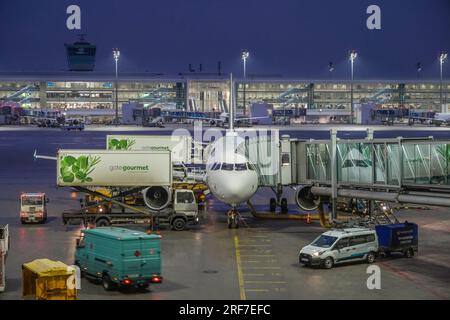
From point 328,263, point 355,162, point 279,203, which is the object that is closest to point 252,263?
point 328,263

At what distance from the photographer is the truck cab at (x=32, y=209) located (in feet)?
190

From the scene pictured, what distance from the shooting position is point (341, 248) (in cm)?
4225

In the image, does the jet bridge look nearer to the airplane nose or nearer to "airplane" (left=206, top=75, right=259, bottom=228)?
"airplane" (left=206, top=75, right=259, bottom=228)

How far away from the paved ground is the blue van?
62cm

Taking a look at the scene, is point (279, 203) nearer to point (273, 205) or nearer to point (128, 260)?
point (273, 205)

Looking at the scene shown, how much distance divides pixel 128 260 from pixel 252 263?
31.0 feet

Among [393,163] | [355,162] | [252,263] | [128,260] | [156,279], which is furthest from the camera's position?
[355,162]

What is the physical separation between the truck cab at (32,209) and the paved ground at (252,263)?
1107 millimetres

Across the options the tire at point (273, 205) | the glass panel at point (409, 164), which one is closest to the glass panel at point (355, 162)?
the glass panel at point (409, 164)

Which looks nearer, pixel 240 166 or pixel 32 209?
pixel 240 166

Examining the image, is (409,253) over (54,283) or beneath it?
beneath

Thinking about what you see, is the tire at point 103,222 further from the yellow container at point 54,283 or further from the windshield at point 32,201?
the yellow container at point 54,283
